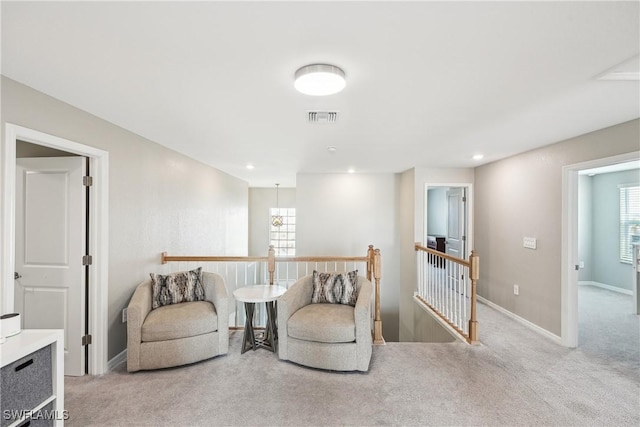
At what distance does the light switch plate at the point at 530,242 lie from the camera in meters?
3.85

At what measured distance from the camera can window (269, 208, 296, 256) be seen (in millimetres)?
9234

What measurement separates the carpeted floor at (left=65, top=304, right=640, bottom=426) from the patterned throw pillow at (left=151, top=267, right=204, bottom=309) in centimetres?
71

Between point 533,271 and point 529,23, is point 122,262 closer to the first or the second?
point 529,23

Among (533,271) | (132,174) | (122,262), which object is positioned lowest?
(533,271)

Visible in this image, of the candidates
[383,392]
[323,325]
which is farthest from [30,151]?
[383,392]

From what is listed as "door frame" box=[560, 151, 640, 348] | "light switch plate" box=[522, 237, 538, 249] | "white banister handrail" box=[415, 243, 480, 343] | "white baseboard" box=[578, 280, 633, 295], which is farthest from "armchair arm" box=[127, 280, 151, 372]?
"white baseboard" box=[578, 280, 633, 295]

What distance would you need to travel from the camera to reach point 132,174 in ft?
10.4

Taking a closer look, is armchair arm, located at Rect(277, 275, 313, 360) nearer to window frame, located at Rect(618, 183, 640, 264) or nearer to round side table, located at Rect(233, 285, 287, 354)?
round side table, located at Rect(233, 285, 287, 354)

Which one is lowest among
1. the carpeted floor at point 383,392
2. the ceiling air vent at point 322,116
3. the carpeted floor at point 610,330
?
the carpeted floor at point 610,330

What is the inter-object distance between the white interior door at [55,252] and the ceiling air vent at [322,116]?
2179 mm

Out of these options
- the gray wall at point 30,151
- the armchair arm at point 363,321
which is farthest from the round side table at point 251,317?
the gray wall at point 30,151

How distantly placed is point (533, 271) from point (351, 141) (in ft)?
9.88

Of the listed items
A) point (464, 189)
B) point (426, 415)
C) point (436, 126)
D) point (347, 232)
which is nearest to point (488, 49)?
point (436, 126)

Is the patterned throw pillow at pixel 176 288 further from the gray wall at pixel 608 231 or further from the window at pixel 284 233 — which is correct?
the gray wall at pixel 608 231
